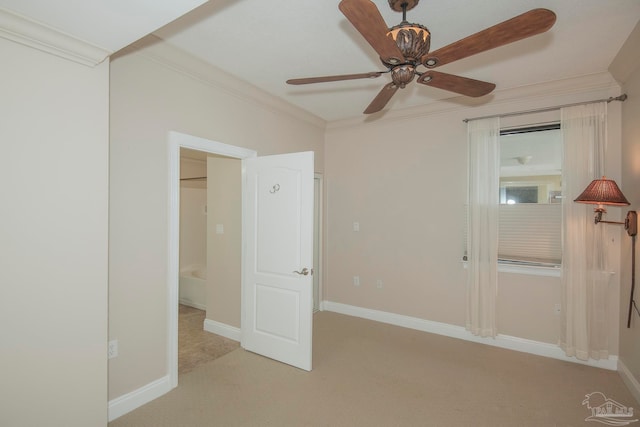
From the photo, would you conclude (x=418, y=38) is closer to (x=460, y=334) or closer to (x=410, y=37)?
(x=410, y=37)

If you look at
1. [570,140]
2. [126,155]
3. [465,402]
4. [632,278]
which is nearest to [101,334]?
[126,155]

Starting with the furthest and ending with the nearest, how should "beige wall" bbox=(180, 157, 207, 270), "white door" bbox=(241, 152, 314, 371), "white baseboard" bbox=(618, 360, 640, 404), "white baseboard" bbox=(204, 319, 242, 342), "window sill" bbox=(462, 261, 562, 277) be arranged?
"beige wall" bbox=(180, 157, 207, 270), "white baseboard" bbox=(204, 319, 242, 342), "window sill" bbox=(462, 261, 562, 277), "white door" bbox=(241, 152, 314, 371), "white baseboard" bbox=(618, 360, 640, 404)

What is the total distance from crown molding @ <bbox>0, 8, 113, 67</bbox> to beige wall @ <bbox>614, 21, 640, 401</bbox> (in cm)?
371

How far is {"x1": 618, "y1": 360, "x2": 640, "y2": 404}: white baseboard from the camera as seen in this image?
2437mm

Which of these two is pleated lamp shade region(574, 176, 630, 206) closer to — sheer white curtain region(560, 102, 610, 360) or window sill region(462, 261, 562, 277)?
sheer white curtain region(560, 102, 610, 360)

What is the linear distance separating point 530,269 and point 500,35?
2.73 metres

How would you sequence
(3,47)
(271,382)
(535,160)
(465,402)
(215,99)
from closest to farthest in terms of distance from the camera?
(3,47)
(465,402)
(271,382)
(215,99)
(535,160)

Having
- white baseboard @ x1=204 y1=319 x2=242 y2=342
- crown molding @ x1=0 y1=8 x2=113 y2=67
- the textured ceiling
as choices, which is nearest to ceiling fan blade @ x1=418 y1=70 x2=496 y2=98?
the textured ceiling

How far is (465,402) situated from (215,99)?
11.3 feet

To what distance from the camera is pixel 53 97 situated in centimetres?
168

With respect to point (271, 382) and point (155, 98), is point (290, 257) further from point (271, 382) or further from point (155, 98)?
point (155, 98)

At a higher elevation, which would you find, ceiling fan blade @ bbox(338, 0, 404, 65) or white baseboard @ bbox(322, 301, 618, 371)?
ceiling fan blade @ bbox(338, 0, 404, 65)

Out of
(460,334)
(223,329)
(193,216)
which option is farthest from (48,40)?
(460,334)

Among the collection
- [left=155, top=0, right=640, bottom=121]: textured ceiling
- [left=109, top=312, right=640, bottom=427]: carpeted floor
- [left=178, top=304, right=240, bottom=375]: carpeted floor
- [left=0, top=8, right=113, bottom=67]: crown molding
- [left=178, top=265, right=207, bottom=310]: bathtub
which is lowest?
[left=109, top=312, right=640, bottom=427]: carpeted floor
